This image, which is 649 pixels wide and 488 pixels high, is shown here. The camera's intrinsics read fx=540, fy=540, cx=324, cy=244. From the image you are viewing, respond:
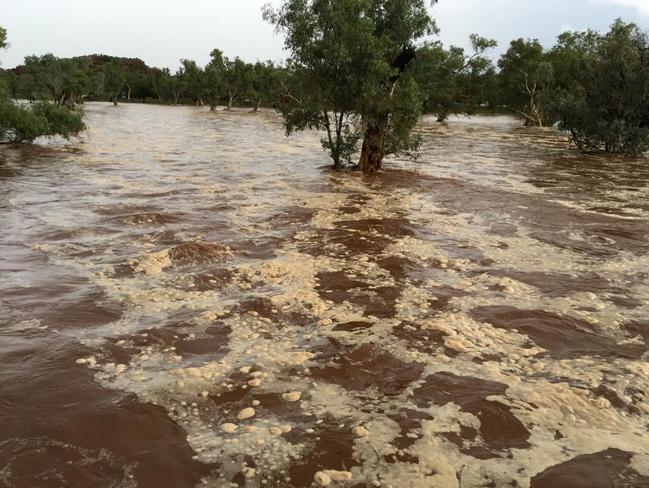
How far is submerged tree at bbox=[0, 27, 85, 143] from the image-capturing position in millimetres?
20527

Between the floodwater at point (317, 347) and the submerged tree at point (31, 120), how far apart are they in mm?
10896

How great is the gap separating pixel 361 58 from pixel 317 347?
A: 485 inches

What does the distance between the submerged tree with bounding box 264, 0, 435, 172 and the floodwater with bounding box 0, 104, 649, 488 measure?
5.43 meters

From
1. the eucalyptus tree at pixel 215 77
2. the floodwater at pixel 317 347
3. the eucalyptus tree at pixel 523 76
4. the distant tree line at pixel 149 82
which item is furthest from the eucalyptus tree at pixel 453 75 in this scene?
the floodwater at pixel 317 347

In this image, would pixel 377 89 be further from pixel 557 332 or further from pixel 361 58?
pixel 557 332

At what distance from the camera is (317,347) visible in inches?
210

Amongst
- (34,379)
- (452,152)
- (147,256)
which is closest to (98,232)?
(147,256)

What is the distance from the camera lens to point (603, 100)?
24.7 meters

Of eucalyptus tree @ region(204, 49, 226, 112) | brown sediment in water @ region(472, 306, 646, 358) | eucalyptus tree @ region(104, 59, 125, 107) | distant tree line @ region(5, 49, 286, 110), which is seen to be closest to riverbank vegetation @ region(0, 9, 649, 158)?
brown sediment in water @ region(472, 306, 646, 358)

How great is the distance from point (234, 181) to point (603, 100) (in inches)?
724

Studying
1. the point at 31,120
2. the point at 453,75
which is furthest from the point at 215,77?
the point at 31,120

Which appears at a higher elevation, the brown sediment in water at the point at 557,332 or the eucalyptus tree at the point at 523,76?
the eucalyptus tree at the point at 523,76

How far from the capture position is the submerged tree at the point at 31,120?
2053cm

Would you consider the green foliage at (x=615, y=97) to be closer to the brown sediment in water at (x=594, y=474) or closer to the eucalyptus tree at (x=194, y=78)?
the brown sediment in water at (x=594, y=474)
